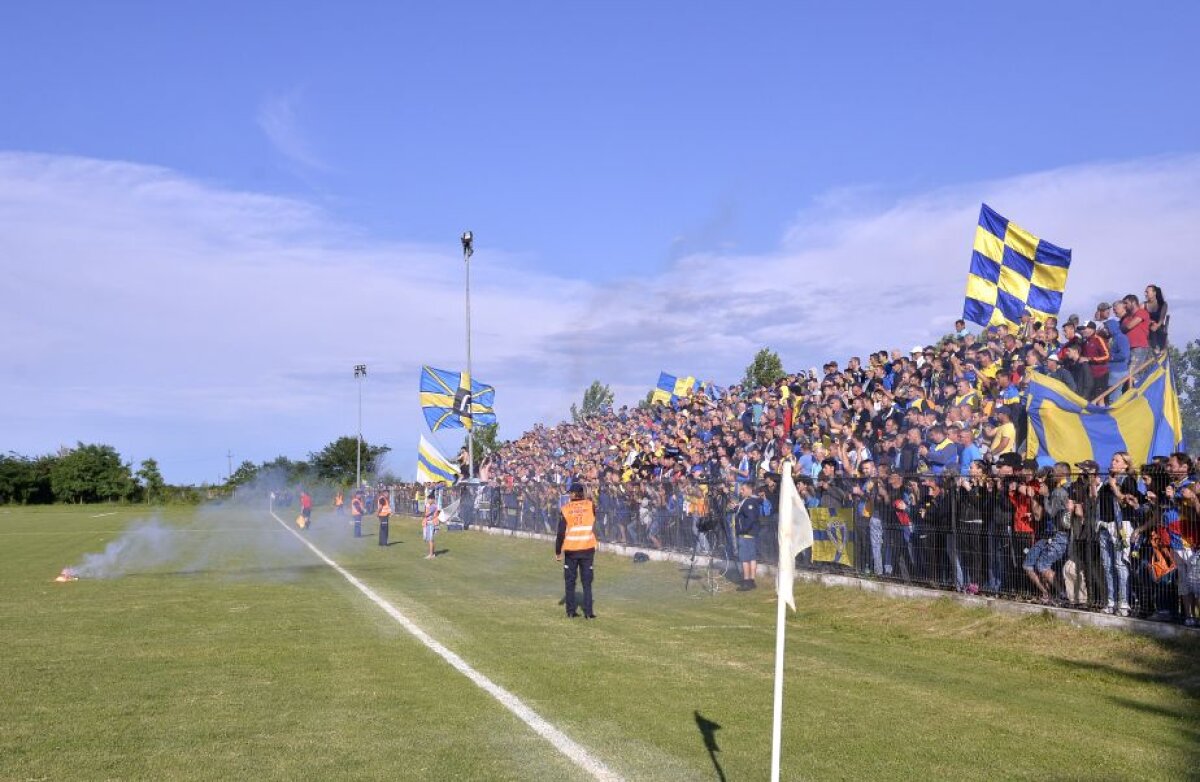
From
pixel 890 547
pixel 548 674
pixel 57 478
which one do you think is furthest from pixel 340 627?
pixel 57 478

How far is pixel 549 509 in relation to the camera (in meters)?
35.8

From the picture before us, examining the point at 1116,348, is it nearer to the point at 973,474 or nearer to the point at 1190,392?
the point at 973,474

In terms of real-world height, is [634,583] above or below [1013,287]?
below

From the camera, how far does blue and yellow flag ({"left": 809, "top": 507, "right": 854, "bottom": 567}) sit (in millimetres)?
18031

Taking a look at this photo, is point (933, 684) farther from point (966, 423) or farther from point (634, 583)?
point (634, 583)

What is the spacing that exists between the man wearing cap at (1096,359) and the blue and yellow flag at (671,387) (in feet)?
84.4

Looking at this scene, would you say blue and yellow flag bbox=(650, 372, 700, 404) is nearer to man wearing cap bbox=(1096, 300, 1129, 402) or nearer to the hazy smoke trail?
the hazy smoke trail

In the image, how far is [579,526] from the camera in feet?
53.5

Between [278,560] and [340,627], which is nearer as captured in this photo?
[340,627]

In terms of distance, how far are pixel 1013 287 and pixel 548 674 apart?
44.0 feet

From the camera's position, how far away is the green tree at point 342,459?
11744cm

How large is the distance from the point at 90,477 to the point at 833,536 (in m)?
98.9

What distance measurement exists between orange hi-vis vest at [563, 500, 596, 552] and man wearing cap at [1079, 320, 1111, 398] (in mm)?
7293

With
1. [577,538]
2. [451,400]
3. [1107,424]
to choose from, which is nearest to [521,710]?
[577,538]
